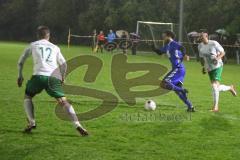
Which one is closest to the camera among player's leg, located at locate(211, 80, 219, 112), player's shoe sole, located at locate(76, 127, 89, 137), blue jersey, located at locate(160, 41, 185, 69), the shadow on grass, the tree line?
player's shoe sole, located at locate(76, 127, 89, 137)

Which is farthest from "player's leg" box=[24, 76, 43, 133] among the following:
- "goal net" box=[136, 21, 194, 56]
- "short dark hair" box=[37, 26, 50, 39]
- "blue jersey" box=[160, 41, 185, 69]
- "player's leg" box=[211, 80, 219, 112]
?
"goal net" box=[136, 21, 194, 56]

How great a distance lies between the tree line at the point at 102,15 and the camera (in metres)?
44.8

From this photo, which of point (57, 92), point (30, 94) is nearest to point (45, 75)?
point (57, 92)

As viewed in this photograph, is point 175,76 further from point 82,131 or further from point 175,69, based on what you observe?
point 82,131

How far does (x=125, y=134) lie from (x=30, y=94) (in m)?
1.79

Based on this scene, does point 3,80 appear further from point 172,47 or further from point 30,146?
point 30,146

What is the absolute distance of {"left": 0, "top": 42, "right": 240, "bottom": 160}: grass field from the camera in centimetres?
770

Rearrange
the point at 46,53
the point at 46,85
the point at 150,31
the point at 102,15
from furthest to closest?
the point at 102,15
the point at 150,31
the point at 46,53
the point at 46,85

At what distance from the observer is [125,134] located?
362 inches

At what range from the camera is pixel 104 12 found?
2286 inches

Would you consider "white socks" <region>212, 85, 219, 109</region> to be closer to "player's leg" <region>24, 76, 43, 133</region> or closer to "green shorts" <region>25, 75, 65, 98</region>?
"green shorts" <region>25, 75, 65, 98</region>

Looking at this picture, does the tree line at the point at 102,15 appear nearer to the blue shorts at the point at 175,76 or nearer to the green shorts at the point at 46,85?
the blue shorts at the point at 175,76

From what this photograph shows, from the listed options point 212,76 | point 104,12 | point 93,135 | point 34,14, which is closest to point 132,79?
point 212,76

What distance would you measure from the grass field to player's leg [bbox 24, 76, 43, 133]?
20 cm
